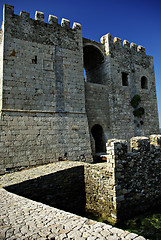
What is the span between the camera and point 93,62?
14922 millimetres

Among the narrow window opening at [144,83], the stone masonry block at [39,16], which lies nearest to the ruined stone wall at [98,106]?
the narrow window opening at [144,83]

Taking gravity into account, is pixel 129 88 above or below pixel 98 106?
above

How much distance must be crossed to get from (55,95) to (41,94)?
0.82 metres

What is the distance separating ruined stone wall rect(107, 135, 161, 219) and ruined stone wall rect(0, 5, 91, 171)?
157 inches

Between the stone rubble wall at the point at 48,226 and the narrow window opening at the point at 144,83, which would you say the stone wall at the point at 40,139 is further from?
the narrow window opening at the point at 144,83

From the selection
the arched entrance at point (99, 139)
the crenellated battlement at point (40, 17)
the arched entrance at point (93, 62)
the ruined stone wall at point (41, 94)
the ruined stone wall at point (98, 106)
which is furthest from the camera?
the arched entrance at point (93, 62)

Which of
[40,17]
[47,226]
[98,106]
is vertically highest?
[40,17]

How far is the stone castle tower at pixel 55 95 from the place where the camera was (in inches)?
362

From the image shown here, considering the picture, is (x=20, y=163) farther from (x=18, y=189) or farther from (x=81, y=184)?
(x=81, y=184)

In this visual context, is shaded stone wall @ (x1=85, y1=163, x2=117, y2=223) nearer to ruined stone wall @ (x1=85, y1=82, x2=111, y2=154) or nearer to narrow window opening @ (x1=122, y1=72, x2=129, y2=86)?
ruined stone wall @ (x1=85, y1=82, x2=111, y2=154)

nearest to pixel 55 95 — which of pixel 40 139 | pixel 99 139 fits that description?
pixel 40 139

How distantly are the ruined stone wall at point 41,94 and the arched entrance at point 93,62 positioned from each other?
2.51 meters

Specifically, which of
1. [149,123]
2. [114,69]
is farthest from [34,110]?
[149,123]

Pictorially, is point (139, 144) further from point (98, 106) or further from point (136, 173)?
point (98, 106)
